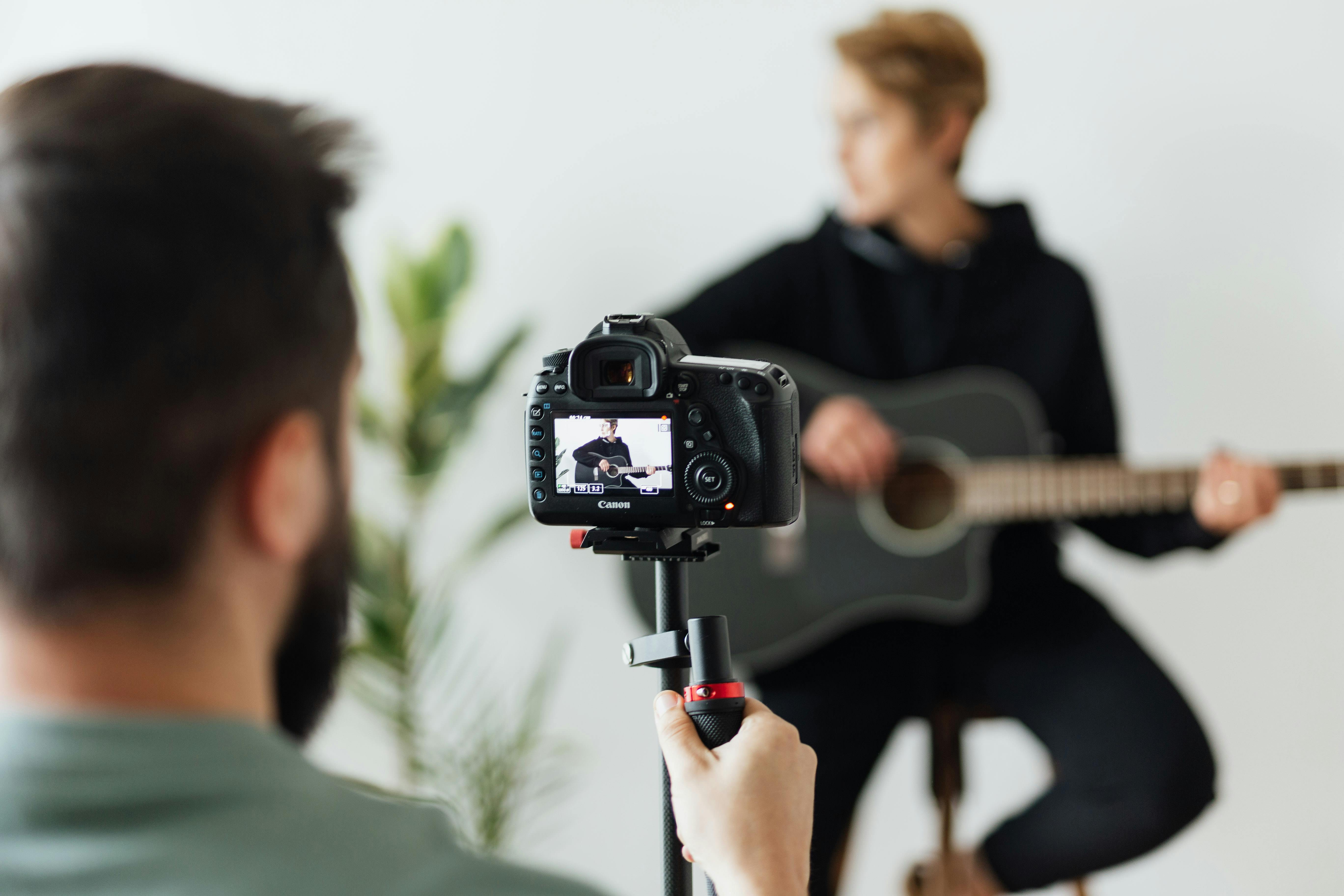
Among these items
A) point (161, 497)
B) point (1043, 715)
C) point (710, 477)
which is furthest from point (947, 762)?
point (161, 497)

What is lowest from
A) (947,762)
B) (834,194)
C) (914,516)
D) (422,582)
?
(947,762)

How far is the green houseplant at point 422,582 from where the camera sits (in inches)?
70.3

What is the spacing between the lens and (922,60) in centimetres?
170

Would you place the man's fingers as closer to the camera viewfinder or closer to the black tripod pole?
the black tripod pole

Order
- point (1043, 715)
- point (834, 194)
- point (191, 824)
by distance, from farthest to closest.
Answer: point (834, 194) → point (1043, 715) → point (191, 824)

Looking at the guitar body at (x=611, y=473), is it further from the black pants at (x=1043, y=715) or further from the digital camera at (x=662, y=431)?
the black pants at (x=1043, y=715)

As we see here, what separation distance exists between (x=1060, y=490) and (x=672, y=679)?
1.10 meters

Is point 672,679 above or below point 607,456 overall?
below

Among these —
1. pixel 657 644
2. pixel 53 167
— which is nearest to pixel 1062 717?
pixel 657 644

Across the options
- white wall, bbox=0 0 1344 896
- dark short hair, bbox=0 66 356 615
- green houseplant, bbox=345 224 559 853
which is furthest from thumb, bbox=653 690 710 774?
white wall, bbox=0 0 1344 896

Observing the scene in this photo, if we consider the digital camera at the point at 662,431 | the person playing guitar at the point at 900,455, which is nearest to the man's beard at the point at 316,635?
the digital camera at the point at 662,431

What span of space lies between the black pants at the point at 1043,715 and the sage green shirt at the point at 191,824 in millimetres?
1075

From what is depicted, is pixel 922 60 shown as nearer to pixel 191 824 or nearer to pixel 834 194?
pixel 834 194

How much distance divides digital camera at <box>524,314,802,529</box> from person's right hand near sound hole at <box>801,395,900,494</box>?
904mm
